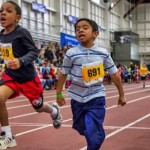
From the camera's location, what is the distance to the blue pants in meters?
5.07

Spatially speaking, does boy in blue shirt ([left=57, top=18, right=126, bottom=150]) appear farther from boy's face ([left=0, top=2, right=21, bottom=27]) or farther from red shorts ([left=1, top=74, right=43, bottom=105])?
boy's face ([left=0, top=2, right=21, bottom=27])

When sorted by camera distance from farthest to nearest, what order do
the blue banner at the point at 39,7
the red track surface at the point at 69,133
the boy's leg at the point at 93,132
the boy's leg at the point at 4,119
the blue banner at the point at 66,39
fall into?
the blue banner at the point at 39,7 < the blue banner at the point at 66,39 < the red track surface at the point at 69,133 < the boy's leg at the point at 4,119 < the boy's leg at the point at 93,132

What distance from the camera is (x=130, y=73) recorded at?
4253 cm

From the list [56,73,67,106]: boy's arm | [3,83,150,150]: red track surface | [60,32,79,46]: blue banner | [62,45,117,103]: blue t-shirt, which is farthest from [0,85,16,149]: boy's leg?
[60,32,79,46]: blue banner

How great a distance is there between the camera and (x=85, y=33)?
534cm

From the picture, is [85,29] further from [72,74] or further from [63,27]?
[63,27]

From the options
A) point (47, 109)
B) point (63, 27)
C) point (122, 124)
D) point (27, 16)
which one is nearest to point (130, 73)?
point (63, 27)

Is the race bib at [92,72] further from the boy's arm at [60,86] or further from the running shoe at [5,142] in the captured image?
the running shoe at [5,142]

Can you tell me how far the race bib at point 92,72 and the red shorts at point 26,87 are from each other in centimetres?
112

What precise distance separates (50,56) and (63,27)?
12563mm

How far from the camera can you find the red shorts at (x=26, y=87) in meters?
6.14

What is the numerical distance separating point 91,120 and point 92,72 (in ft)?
1.92

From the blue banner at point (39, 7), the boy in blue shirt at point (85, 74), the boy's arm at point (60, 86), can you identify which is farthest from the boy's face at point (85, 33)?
the blue banner at point (39, 7)

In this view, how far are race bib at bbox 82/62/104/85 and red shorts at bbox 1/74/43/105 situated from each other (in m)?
1.12
